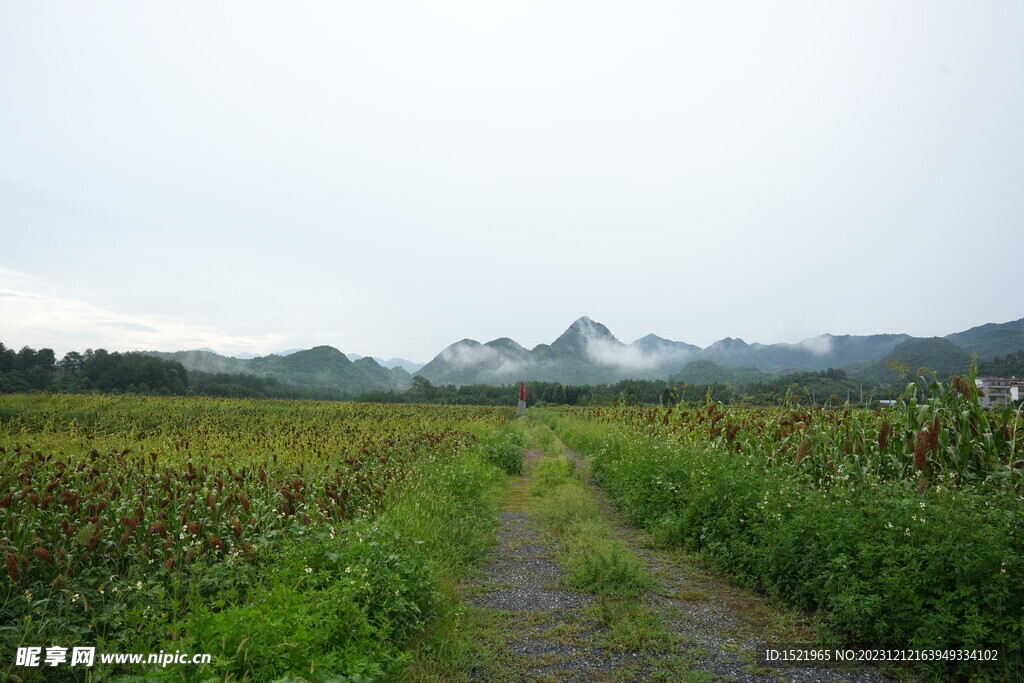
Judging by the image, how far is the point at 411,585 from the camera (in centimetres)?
402

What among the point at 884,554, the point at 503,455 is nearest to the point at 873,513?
the point at 884,554

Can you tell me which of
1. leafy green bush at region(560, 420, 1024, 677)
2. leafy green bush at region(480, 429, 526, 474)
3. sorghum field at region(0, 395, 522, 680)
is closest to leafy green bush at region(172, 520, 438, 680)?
sorghum field at region(0, 395, 522, 680)

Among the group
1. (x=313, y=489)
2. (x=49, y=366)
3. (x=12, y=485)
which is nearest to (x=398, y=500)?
(x=313, y=489)

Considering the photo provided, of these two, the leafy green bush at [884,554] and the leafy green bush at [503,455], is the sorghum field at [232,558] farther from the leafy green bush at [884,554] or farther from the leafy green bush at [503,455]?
the leafy green bush at [503,455]

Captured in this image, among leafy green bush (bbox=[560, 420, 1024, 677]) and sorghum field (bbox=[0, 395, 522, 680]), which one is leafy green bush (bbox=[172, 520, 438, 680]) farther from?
leafy green bush (bbox=[560, 420, 1024, 677])

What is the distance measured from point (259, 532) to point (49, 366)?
180 ft

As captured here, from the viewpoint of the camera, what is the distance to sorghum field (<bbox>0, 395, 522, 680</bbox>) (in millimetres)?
2775

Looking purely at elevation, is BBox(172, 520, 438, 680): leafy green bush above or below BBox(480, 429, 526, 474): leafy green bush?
above

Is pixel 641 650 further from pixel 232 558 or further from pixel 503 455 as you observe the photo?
pixel 503 455

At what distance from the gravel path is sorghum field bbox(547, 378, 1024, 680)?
411 millimetres

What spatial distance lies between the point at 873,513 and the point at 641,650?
7.20ft

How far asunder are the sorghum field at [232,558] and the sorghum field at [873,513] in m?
2.98

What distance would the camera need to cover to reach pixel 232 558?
146 inches

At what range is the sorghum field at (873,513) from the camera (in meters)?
3.32
